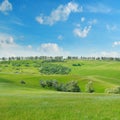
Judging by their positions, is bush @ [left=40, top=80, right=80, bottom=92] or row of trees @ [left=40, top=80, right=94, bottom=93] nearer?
bush @ [left=40, top=80, right=80, bottom=92]

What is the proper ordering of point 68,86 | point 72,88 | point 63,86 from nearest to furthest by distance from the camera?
point 72,88
point 68,86
point 63,86

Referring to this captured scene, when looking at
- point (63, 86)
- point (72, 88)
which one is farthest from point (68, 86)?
point (63, 86)

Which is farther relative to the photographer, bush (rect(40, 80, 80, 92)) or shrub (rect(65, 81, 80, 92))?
bush (rect(40, 80, 80, 92))

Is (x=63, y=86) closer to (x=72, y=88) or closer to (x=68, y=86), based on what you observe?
(x=68, y=86)

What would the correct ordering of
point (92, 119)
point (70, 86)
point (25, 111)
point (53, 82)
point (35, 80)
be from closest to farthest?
point (92, 119) → point (25, 111) → point (70, 86) → point (53, 82) → point (35, 80)

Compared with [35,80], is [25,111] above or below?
above

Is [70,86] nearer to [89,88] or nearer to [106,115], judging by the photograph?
[89,88]

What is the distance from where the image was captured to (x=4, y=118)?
1933 centimetres

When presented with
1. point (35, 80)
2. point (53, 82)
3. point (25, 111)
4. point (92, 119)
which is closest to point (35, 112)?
point (25, 111)

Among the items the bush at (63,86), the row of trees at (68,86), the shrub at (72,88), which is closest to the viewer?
the shrub at (72,88)

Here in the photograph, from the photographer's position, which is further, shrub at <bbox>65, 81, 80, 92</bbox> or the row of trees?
the row of trees

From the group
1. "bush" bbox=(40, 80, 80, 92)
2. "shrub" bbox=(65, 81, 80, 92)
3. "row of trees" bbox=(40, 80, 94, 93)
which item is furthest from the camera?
"row of trees" bbox=(40, 80, 94, 93)

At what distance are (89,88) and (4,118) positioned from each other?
388 feet

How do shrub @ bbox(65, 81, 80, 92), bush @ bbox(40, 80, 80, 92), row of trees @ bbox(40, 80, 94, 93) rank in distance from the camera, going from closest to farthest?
A: shrub @ bbox(65, 81, 80, 92)
bush @ bbox(40, 80, 80, 92)
row of trees @ bbox(40, 80, 94, 93)
